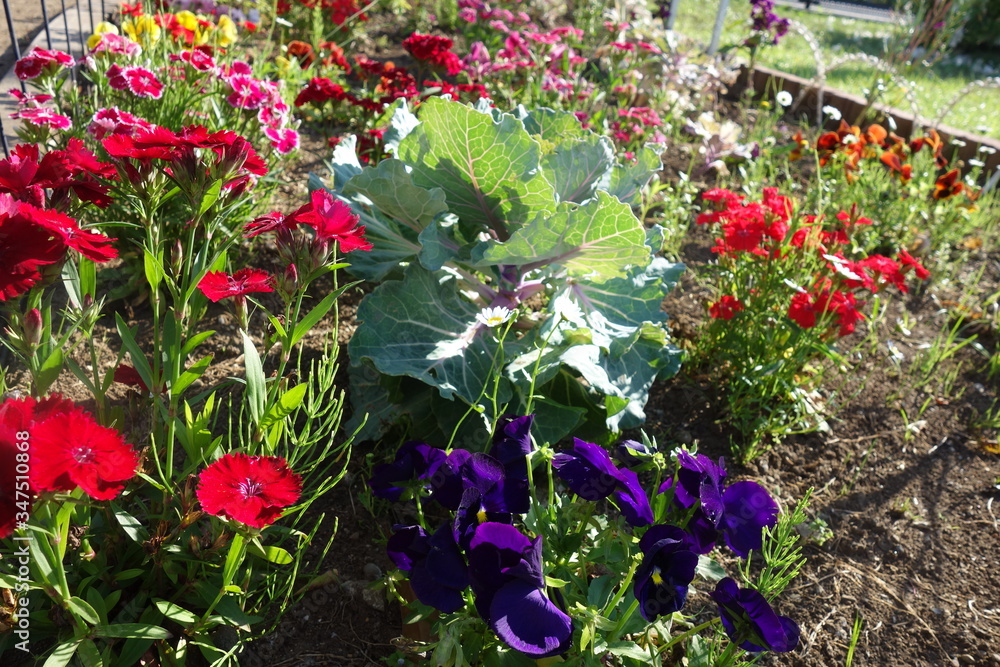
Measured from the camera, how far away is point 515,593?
3.28 ft

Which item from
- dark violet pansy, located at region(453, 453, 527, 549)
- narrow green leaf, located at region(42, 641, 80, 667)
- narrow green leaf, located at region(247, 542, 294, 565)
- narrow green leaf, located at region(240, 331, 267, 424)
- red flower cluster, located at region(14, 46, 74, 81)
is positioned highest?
red flower cluster, located at region(14, 46, 74, 81)

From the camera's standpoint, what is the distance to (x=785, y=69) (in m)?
6.05

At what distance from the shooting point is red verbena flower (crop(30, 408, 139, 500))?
2.42 ft

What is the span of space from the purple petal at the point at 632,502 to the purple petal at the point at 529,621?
0.19m

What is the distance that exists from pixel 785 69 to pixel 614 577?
240 inches

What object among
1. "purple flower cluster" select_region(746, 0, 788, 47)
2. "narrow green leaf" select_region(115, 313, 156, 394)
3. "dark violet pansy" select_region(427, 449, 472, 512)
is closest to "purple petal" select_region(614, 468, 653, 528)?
"dark violet pansy" select_region(427, 449, 472, 512)

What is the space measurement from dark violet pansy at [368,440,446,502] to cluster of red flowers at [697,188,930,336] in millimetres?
1097

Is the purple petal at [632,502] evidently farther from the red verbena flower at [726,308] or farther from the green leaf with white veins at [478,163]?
the red verbena flower at [726,308]

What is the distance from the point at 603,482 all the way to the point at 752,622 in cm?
29

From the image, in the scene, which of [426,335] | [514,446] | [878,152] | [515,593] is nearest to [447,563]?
[515,593]

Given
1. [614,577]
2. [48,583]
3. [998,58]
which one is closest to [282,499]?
[48,583]

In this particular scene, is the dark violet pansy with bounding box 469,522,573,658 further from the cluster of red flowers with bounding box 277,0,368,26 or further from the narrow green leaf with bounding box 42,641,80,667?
the cluster of red flowers with bounding box 277,0,368,26

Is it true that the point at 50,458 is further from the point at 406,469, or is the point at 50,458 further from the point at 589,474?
the point at 589,474

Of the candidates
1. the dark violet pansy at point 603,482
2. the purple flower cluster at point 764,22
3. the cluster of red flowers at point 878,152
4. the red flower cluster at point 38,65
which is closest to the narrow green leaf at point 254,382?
the dark violet pansy at point 603,482
